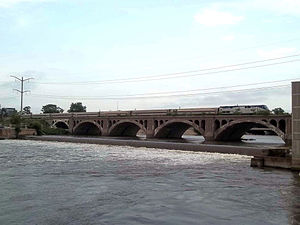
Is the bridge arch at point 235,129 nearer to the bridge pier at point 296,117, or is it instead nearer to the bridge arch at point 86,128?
the bridge pier at point 296,117

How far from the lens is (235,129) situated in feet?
309

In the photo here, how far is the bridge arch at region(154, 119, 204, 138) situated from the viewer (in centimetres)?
9714

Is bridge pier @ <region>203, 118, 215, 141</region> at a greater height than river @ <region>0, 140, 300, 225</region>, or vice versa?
bridge pier @ <region>203, 118, 215, 141</region>

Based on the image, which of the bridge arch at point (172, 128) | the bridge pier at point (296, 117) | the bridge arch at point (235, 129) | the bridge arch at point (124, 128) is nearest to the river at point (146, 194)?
the bridge pier at point (296, 117)

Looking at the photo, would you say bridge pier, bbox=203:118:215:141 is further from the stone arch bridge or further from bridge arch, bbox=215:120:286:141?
bridge arch, bbox=215:120:286:141

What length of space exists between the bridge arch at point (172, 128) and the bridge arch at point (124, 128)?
5.26 metres

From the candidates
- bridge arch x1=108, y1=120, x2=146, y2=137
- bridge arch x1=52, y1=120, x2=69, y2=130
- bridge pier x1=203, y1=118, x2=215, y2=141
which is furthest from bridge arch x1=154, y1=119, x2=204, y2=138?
bridge arch x1=52, y1=120, x2=69, y2=130

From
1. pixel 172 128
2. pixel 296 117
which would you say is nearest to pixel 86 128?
pixel 172 128

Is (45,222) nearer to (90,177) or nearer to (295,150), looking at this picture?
(90,177)

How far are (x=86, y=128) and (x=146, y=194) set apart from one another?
115 m

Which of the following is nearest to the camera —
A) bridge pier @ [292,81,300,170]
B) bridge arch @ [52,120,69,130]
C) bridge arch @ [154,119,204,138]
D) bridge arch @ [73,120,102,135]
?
bridge pier @ [292,81,300,170]

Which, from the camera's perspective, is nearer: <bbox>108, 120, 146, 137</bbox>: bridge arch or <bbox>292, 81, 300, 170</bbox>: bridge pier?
<bbox>292, 81, 300, 170</bbox>: bridge pier

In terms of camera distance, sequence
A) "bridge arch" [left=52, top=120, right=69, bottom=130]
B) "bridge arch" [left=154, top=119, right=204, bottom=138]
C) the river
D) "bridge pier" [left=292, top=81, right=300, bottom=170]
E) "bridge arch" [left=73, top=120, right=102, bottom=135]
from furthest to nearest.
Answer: "bridge arch" [left=52, top=120, right=69, bottom=130], "bridge arch" [left=73, top=120, right=102, bottom=135], "bridge arch" [left=154, top=119, right=204, bottom=138], "bridge pier" [left=292, top=81, right=300, bottom=170], the river

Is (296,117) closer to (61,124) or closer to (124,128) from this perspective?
(124,128)
